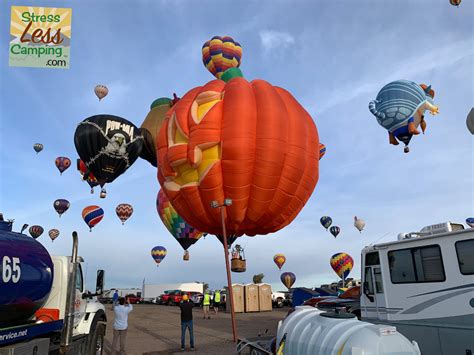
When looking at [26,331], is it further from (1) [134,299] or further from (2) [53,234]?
(2) [53,234]

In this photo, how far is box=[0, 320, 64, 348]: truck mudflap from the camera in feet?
22.4

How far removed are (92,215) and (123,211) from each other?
315cm

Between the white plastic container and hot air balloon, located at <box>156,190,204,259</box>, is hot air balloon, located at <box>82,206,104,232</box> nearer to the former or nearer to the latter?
hot air balloon, located at <box>156,190,204,259</box>

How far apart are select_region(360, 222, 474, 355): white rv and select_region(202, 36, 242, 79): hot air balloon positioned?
23.8 meters

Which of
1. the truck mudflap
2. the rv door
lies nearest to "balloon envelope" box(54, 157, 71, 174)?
the truck mudflap

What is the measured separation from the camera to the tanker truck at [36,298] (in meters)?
7.04

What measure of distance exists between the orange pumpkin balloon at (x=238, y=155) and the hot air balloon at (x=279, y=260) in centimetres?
3449

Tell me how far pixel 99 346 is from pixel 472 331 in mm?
9497

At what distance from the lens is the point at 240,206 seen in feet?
57.7

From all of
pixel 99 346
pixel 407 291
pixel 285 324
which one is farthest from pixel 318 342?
pixel 99 346

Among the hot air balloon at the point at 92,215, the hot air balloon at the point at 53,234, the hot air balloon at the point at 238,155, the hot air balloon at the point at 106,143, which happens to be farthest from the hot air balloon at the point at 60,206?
the hot air balloon at the point at 238,155

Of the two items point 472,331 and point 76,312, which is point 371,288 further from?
point 76,312

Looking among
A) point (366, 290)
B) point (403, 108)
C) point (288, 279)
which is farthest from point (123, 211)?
point (366, 290)

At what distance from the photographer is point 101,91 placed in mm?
38719
